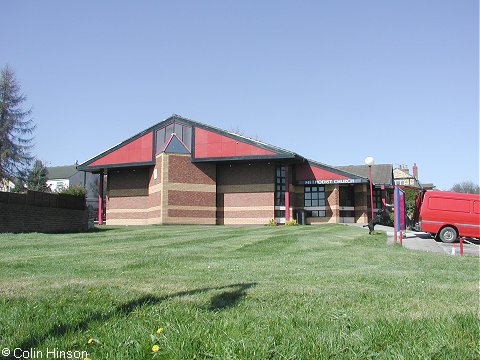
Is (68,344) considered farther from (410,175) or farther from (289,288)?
(410,175)

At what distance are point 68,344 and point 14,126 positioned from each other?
5159 centimetres

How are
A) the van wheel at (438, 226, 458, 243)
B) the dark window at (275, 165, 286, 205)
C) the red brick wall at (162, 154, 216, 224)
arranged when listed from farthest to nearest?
the dark window at (275, 165, 286, 205), the red brick wall at (162, 154, 216, 224), the van wheel at (438, 226, 458, 243)

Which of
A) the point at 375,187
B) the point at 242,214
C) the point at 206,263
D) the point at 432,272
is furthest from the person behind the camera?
the point at 375,187

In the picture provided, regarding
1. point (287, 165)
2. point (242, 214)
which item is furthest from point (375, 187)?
point (242, 214)

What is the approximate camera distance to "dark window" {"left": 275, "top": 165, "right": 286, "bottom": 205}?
40.6m

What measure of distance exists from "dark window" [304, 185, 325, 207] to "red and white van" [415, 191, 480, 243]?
20.3 metres

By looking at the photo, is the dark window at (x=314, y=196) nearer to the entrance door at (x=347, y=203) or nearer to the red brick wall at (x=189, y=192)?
the entrance door at (x=347, y=203)

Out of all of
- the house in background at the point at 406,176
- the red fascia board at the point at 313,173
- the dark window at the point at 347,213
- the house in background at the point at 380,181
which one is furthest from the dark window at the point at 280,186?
the house in background at the point at 406,176

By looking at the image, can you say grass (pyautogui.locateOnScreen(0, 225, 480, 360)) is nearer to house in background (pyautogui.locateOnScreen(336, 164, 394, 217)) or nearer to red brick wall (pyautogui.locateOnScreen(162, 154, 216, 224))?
red brick wall (pyautogui.locateOnScreen(162, 154, 216, 224))

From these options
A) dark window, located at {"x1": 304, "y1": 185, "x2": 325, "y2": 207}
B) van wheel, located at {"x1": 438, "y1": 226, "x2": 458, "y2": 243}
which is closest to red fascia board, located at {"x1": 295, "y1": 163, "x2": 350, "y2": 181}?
dark window, located at {"x1": 304, "y1": 185, "x2": 325, "y2": 207}

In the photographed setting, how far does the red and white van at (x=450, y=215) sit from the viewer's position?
70.2 feet

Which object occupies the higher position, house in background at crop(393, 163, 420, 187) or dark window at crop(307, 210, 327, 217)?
A: house in background at crop(393, 163, 420, 187)

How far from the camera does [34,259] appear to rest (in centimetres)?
1139

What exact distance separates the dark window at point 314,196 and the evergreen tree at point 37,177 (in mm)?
29578
